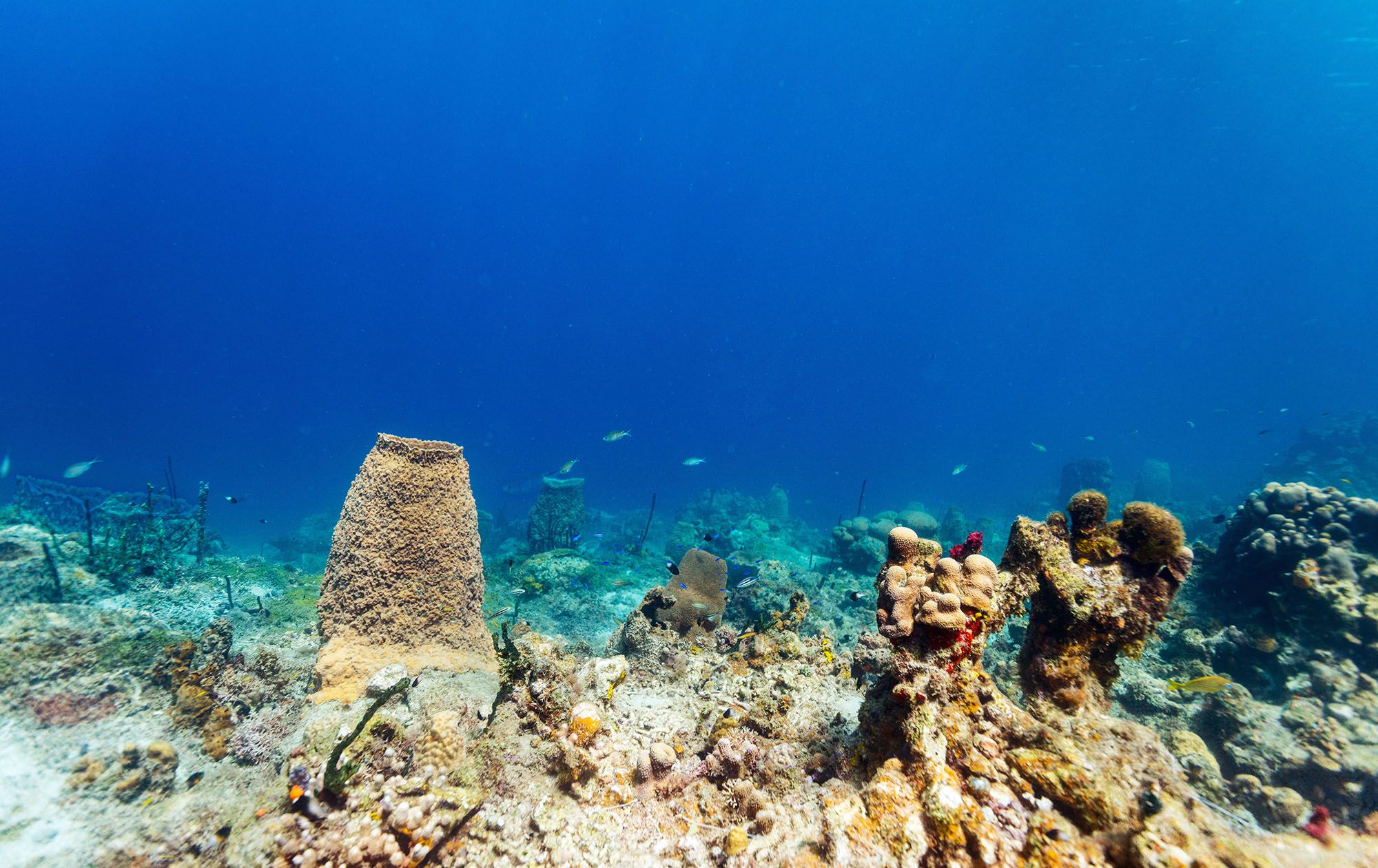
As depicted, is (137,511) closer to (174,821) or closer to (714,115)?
(174,821)

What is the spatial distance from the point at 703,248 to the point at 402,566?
5186 inches

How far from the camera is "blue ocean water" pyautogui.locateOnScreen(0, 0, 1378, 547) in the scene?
65.2m

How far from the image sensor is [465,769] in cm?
320

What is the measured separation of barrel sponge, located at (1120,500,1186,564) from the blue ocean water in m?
38.5

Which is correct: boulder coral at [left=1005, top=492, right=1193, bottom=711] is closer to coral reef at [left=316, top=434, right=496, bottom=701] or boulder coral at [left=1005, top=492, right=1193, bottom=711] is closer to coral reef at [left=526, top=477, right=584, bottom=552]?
coral reef at [left=316, top=434, right=496, bottom=701]

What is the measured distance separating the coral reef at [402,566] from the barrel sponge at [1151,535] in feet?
20.7

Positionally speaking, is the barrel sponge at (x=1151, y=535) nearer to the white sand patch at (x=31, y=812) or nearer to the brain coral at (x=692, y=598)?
the brain coral at (x=692, y=598)

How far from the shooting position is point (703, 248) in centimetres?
12756

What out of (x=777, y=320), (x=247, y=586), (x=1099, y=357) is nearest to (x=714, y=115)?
(x=777, y=320)

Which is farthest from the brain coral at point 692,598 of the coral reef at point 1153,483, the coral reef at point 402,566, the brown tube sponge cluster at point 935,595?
the coral reef at point 1153,483

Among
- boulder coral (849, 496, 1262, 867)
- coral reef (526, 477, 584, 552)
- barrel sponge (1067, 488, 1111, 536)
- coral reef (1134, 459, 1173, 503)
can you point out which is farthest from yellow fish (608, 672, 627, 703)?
coral reef (1134, 459, 1173, 503)

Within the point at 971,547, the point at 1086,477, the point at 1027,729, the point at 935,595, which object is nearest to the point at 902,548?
the point at 971,547

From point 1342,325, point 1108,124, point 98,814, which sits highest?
point 1342,325

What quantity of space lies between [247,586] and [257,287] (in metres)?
139
